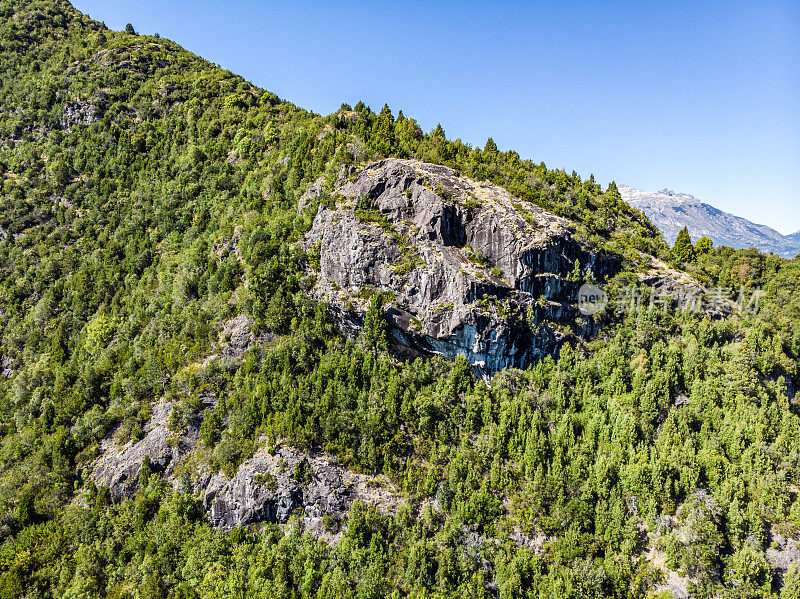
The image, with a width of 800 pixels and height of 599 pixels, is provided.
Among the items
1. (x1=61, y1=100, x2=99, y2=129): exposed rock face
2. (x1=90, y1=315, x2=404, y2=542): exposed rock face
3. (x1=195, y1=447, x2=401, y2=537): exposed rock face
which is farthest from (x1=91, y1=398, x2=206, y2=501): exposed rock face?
(x1=61, y1=100, x2=99, y2=129): exposed rock face

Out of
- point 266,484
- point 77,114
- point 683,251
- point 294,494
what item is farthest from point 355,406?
point 77,114

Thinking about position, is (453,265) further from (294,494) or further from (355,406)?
(294,494)

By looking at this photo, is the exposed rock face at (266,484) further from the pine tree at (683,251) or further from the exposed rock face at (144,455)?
the pine tree at (683,251)

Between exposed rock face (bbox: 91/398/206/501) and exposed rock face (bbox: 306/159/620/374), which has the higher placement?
exposed rock face (bbox: 306/159/620/374)

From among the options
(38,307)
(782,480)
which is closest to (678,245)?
(782,480)

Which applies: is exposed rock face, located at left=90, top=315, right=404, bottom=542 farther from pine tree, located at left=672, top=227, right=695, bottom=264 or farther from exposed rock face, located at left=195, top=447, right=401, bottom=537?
pine tree, located at left=672, top=227, right=695, bottom=264

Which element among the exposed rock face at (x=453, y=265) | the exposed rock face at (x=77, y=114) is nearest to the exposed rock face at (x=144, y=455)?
the exposed rock face at (x=453, y=265)

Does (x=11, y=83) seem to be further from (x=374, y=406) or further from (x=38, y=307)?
(x=374, y=406)
